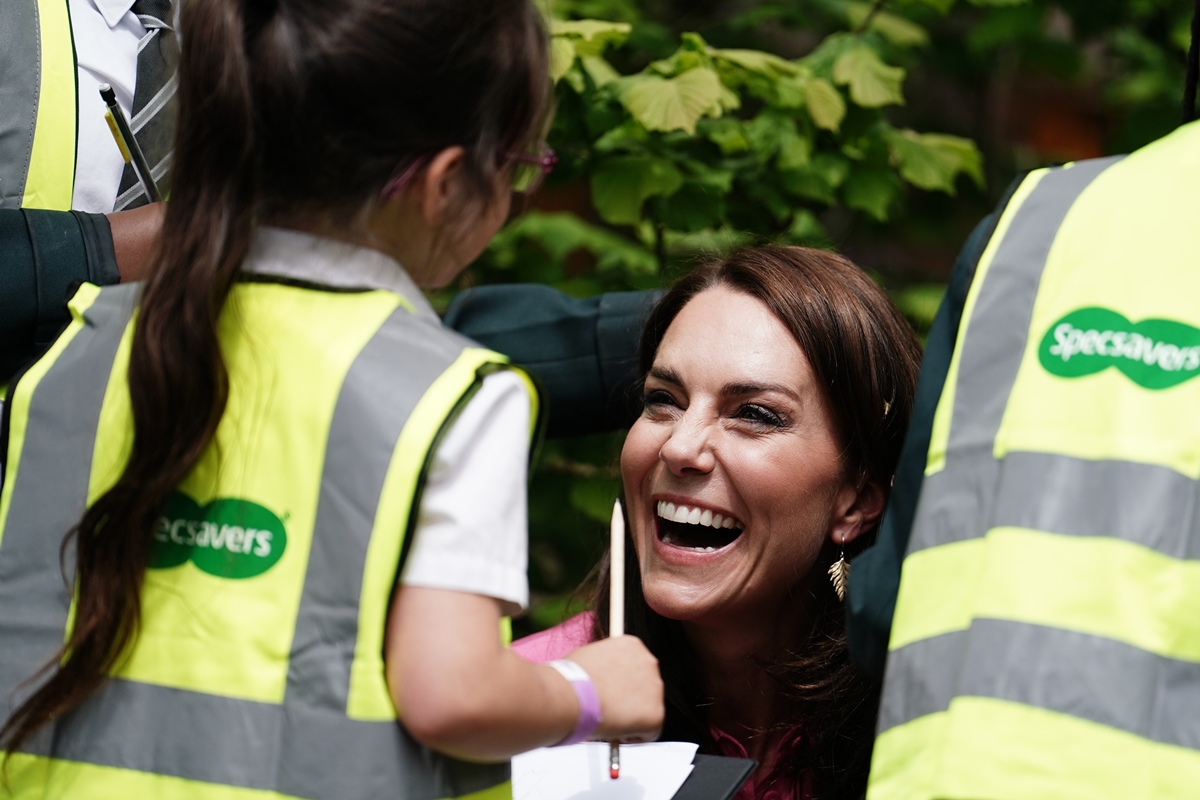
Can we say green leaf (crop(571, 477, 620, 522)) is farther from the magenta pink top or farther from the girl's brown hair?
the girl's brown hair

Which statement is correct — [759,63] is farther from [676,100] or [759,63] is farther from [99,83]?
[99,83]

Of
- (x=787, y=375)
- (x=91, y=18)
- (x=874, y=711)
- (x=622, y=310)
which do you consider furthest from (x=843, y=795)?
(x=91, y=18)

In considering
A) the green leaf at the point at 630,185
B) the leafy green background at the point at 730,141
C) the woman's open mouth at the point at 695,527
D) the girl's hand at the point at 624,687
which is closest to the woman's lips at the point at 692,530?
the woman's open mouth at the point at 695,527

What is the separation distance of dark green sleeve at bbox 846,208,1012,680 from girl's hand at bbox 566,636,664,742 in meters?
0.21

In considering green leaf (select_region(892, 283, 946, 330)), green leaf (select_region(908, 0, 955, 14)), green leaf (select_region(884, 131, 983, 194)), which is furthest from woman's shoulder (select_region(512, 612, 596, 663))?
green leaf (select_region(908, 0, 955, 14))

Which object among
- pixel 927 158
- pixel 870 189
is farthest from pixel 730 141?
pixel 927 158

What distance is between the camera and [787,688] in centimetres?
223

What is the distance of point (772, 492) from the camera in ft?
7.16

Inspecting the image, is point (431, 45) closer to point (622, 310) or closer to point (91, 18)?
point (91, 18)

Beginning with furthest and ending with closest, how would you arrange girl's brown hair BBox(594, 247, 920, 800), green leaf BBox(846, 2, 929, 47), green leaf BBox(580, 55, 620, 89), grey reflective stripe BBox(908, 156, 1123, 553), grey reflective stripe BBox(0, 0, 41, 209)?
green leaf BBox(846, 2, 929, 47) → green leaf BBox(580, 55, 620, 89) → girl's brown hair BBox(594, 247, 920, 800) → grey reflective stripe BBox(0, 0, 41, 209) → grey reflective stripe BBox(908, 156, 1123, 553)

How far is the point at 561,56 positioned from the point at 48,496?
155cm

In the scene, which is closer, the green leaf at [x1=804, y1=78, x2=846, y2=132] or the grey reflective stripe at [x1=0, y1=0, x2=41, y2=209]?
the grey reflective stripe at [x1=0, y1=0, x2=41, y2=209]

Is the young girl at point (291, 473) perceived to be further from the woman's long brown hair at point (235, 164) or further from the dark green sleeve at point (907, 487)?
the dark green sleeve at point (907, 487)

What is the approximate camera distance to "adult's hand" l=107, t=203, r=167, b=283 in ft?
5.76
